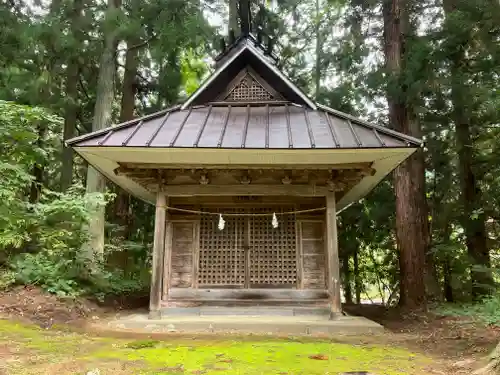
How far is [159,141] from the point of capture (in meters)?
6.46

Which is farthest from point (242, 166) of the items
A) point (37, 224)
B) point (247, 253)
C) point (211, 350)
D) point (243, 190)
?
point (37, 224)

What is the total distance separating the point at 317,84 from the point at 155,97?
6.97 m

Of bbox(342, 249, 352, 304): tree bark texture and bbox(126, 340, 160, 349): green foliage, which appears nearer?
bbox(126, 340, 160, 349): green foliage

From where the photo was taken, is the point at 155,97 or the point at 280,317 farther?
the point at 155,97

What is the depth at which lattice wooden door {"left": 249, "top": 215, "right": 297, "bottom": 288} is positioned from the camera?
26.0 ft

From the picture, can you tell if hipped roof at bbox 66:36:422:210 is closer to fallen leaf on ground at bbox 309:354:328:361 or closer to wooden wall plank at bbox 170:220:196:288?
wooden wall plank at bbox 170:220:196:288

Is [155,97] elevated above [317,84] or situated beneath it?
situated beneath

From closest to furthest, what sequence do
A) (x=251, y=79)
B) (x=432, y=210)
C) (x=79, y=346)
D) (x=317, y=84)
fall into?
(x=79, y=346), (x=251, y=79), (x=432, y=210), (x=317, y=84)

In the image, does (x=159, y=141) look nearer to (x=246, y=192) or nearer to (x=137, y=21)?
(x=246, y=192)

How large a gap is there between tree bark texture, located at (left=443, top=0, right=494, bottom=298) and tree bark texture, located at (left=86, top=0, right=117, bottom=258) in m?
8.97

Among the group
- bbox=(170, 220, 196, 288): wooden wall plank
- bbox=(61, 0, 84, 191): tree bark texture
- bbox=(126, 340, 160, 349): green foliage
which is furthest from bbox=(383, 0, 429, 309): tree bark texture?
bbox=(61, 0, 84, 191): tree bark texture

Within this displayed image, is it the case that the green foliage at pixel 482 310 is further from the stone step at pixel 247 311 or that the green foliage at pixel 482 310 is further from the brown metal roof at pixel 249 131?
the brown metal roof at pixel 249 131

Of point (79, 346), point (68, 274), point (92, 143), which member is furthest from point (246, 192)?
point (68, 274)

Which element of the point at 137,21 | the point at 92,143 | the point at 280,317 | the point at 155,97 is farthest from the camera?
the point at 155,97
